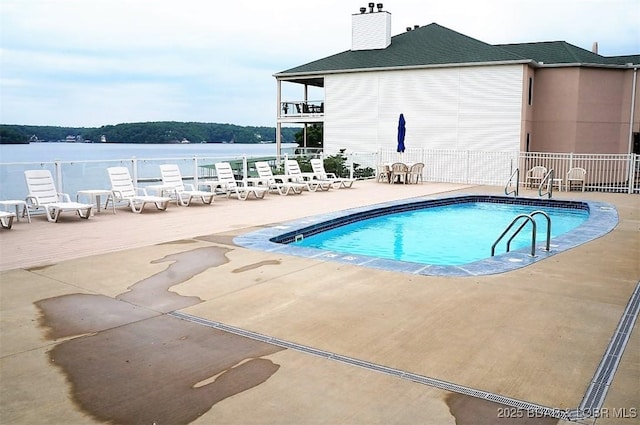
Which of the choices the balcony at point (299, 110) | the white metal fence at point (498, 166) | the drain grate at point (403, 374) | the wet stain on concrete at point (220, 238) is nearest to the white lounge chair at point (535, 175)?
the white metal fence at point (498, 166)

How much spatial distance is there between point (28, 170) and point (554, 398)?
32.8 feet

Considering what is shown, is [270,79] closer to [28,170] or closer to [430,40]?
[430,40]

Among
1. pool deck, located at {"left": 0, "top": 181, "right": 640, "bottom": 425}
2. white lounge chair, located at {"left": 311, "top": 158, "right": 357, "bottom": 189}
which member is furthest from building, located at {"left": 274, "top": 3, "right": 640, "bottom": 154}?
pool deck, located at {"left": 0, "top": 181, "right": 640, "bottom": 425}

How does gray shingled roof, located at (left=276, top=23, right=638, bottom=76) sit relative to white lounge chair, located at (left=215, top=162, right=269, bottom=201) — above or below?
above

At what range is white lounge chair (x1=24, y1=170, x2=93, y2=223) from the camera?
397 inches

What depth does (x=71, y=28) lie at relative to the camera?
14.8 metres

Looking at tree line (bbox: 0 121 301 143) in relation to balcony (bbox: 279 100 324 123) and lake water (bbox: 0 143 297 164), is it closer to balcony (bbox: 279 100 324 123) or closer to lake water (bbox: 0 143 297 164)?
lake water (bbox: 0 143 297 164)

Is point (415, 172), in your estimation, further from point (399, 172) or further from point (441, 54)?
point (441, 54)

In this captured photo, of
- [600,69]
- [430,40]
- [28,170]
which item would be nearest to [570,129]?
[600,69]

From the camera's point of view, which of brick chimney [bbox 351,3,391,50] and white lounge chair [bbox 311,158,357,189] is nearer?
white lounge chair [bbox 311,158,357,189]

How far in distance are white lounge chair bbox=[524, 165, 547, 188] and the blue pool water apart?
3528mm

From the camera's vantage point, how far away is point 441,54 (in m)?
21.9

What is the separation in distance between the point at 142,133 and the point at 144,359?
26.3 metres

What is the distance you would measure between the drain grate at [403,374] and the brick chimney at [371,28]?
22495 mm
